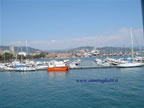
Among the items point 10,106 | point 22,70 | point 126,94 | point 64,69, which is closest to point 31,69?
point 22,70

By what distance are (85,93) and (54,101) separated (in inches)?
75.2

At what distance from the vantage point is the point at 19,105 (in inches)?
243

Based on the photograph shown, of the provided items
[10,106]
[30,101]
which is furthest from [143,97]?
[10,106]

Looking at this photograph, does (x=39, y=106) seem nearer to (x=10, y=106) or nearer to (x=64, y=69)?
(x=10, y=106)

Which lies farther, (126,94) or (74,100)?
(126,94)

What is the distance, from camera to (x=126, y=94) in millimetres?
6988

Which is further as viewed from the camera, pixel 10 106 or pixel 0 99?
pixel 0 99

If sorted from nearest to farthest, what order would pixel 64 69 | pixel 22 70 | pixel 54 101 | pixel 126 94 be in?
pixel 54 101, pixel 126 94, pixel 64 69, pixel 22 70

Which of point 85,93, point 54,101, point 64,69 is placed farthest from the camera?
point 64,69

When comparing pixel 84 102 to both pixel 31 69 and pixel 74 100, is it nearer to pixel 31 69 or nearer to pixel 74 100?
pixel 74 100

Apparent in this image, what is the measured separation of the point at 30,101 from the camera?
6.65m

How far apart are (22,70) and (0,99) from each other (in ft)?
41.0

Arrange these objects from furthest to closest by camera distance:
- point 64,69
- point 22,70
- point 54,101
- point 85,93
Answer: point 22,70, point 64,69, point 85,93, point 54,101

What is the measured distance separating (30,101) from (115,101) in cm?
410
